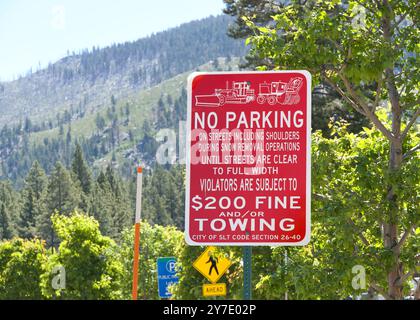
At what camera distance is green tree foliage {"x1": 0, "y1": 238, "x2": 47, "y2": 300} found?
200 ft

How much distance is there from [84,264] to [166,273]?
12598 millimetres

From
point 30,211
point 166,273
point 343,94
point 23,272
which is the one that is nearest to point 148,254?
point 23,272

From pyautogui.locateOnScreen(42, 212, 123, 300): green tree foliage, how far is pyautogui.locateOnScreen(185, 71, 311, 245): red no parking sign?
41831mm

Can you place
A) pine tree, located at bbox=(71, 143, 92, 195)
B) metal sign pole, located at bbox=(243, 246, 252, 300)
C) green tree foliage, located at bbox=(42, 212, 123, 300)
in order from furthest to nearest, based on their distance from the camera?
pine tree, located at bbox=(71, 143, 92, 195), green tree foliage, located at bbox=(42, 212, 123, 300), metal sign pole, located at bbox=(243, 246, 252, 300)

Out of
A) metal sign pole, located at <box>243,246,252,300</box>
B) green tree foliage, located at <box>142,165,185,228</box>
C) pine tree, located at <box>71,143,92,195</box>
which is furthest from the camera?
green tree foliage, located at <box>142,165,185,228</box>

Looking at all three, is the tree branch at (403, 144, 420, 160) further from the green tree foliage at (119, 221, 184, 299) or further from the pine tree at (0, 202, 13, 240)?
the pine tree at (0, 202, 13, 240)

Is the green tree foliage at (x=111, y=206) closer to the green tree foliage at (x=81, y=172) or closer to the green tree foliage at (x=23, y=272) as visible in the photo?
the green tree foliage at (x=81, y=172)

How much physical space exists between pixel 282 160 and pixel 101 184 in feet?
430

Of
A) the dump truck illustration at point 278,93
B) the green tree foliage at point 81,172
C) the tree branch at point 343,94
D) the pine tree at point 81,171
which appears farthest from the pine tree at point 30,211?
the dump truck illustration at point 278,93

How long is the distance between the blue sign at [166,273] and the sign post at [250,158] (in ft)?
103

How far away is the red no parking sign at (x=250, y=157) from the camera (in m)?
4.71

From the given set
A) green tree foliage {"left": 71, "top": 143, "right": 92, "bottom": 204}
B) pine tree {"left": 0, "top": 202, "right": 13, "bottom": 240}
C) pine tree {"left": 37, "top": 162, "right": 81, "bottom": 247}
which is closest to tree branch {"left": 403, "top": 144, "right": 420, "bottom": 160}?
pine tree {"left": 37, "top": 162, "right": 81, "bottom": 247}

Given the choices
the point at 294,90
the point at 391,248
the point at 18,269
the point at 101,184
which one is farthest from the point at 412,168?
the point at 101,184
